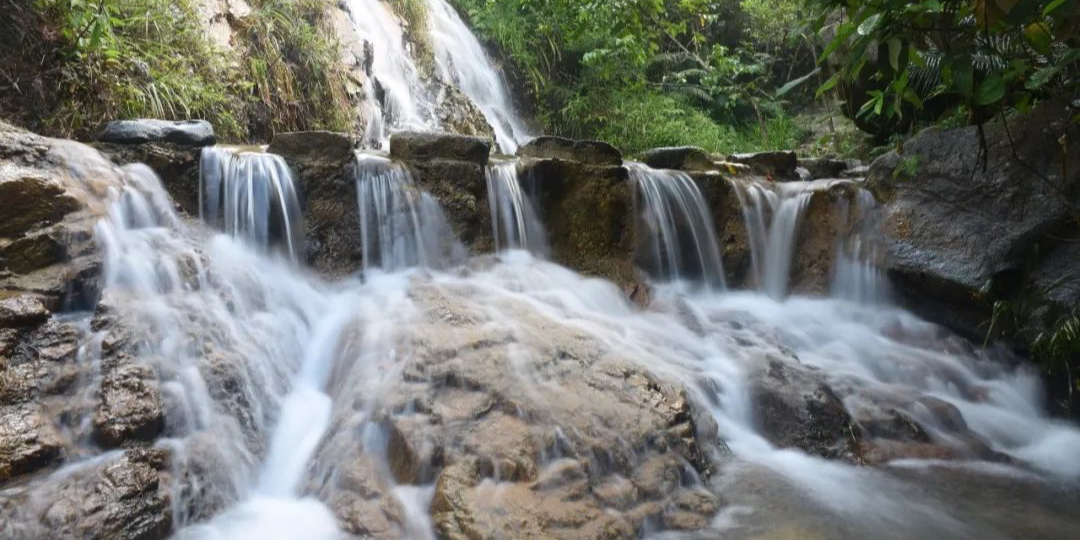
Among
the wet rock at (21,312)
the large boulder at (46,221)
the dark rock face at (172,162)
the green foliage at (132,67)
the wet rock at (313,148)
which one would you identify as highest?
the green foliage at (132,67)

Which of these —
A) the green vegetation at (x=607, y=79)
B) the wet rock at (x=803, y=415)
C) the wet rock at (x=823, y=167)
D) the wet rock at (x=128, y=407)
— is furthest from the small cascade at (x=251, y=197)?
the green vegetation at (x=607, y=79)

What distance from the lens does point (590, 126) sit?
11609 mm

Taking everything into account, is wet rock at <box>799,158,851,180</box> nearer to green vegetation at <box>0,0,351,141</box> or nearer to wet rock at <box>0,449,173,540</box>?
green vegetation at <box>0,0,351,141</box>

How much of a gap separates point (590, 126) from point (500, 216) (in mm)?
6201

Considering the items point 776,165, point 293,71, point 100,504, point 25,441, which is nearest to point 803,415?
point 100,504

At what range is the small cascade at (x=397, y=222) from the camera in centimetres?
536

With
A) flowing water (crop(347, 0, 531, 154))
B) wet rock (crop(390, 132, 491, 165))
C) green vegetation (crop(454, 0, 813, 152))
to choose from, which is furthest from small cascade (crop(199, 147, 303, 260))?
green vegetation (crop(454, 0, 813, 152))

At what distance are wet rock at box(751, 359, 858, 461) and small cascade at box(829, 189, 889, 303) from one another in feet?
7.57

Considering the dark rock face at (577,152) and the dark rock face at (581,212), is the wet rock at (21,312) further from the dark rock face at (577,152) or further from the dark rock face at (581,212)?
the dark rock face at (577,152)

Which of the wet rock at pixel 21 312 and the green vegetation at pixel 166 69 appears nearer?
the wet rock at pixel 21 312

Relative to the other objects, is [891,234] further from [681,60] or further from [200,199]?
[681,60]

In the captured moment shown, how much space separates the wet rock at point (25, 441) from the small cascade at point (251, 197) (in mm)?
2191

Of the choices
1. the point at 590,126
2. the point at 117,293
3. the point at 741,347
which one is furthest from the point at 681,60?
the point at 117,293

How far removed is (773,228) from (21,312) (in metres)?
6.02
